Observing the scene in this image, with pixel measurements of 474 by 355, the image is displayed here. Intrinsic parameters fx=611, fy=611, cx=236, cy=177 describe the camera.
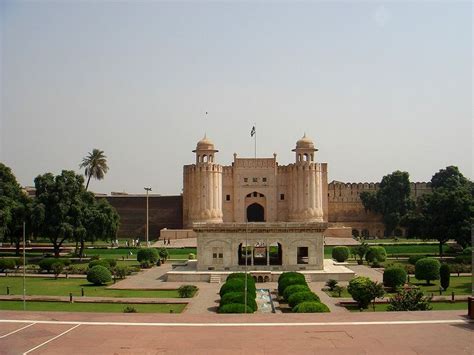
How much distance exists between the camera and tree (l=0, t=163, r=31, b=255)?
3378cm

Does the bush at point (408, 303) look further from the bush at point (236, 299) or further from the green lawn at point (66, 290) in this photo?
the green lawn at point (66, 290)

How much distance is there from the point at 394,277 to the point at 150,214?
34.4 meters

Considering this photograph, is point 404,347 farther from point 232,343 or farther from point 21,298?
point 21,298

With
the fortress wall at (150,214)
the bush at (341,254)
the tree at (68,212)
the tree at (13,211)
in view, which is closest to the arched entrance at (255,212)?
the fortress wall at (150,214)

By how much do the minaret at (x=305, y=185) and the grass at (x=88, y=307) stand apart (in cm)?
3173

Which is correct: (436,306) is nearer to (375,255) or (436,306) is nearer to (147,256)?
(375,255)

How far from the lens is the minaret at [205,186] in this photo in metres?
50.6

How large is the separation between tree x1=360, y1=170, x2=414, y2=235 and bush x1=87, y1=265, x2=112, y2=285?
34.5m

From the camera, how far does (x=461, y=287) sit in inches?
938

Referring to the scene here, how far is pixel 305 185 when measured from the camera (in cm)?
5088

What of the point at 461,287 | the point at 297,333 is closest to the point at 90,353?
the point at 297,333

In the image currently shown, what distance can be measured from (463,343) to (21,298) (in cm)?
1428

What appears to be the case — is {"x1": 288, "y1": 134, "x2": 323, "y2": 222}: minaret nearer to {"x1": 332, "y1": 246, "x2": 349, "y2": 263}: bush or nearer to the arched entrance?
the arched entrance

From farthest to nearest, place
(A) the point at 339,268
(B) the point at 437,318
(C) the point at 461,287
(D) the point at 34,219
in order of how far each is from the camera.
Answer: (D) the point at 34,219, (A) the point at 339,268, (C) the point at 461,287, (B) the point at 437,318
